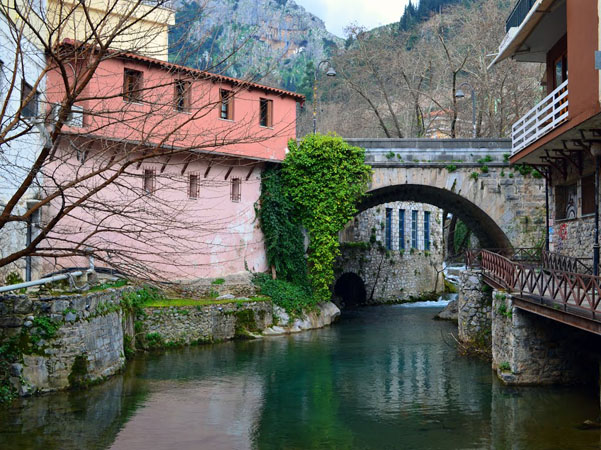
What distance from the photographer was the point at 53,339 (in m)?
12.0

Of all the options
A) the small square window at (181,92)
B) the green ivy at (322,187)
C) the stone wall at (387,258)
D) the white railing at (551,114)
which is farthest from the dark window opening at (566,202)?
the stone wall at (387,258)

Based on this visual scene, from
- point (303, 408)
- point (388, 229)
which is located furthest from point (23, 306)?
point (388, 229)

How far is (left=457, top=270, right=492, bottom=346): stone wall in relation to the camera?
54.4 ft

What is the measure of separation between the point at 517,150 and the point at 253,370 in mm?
9065

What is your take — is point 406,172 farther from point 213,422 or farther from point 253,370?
point 213,422

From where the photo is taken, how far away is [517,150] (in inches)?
685

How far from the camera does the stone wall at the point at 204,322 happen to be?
17.2 meters

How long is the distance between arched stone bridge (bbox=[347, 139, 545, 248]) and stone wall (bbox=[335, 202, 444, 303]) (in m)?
7.56

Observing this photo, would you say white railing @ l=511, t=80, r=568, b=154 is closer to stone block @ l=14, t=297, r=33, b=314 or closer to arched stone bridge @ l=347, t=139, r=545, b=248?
arched stone bridge @ l=347, t=139, r=545, b=248

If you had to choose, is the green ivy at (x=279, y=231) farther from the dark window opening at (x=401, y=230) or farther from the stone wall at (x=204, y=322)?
the dark window opening at (x=401, y=230)

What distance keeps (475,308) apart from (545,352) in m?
4.11

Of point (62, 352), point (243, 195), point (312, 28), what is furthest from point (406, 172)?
point (312, 28)

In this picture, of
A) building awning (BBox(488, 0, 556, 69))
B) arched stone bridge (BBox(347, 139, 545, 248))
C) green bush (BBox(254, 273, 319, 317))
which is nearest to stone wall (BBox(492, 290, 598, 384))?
building awning (BBox(488, 0, 556, 69))

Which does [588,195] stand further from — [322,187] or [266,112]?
[266,112]
